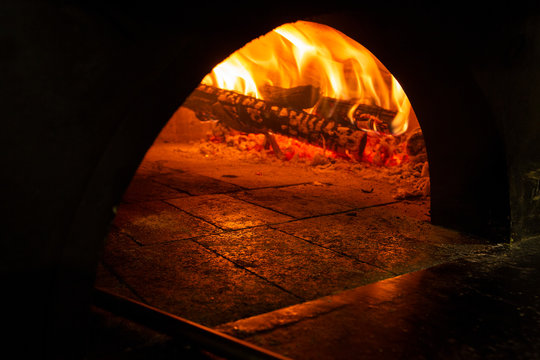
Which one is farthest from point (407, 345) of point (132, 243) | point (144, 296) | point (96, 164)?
point (132, 243)

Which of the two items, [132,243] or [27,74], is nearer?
[27,74]

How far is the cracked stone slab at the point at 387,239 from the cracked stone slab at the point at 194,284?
0.83m

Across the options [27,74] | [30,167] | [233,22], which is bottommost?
[30,167]

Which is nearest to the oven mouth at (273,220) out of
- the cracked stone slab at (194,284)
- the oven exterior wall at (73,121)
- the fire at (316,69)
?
the cracked stone slab at (194,284)

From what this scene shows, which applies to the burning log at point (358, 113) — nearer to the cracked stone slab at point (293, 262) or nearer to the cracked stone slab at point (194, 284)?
the cracked stone slab at point (293, 262)

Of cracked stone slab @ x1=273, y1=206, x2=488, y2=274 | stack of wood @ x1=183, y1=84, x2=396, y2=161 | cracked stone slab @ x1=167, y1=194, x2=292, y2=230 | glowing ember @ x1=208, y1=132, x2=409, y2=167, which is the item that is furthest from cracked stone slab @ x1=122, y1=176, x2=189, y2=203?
stack of wood @ x1=183, y1=84, x2=396, y2=161

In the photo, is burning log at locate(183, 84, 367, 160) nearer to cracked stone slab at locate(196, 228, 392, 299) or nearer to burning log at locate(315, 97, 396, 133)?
burning log at locate(315, 97, 396, 133)

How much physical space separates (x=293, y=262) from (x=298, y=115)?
→ 178 inches

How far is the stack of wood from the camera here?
6527 millimetres

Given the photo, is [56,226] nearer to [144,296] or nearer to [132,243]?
[144,296]

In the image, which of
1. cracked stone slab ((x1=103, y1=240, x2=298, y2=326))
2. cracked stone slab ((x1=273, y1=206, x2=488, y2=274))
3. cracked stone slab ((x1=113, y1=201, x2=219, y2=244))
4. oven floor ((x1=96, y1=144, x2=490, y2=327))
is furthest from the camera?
cracked stone slab ((x1=113, y1=201, x2=219, y2=244))

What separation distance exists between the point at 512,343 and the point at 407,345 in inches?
18.5

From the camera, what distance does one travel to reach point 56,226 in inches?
52.4

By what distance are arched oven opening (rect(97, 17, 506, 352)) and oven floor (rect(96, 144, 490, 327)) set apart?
0.01m
